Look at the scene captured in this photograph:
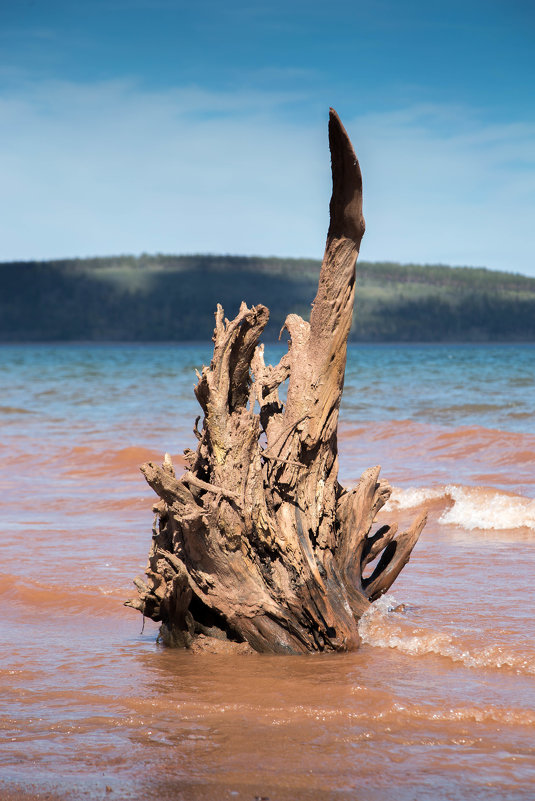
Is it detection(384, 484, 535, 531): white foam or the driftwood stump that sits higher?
the driftwood stump

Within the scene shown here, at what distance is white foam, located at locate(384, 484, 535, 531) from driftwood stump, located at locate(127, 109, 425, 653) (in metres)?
3.21

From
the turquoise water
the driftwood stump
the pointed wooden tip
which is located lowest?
the turquoise water

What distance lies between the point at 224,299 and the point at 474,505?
96988mm

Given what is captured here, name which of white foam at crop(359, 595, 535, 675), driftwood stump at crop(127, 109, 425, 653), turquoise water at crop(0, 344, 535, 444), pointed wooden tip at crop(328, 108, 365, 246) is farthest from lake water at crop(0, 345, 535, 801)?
turquoise water at crop(0, 344, 535, 444)

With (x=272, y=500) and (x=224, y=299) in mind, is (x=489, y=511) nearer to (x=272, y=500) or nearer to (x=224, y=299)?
(x=272, y=500)

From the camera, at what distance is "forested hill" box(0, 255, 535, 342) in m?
101

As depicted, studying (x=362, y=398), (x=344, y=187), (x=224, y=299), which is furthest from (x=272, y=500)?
(x=224, y=299)

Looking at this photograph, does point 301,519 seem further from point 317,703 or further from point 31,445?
point 31,445

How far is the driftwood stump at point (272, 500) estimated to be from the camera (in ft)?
11.9

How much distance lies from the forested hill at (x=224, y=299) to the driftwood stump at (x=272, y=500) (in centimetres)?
9085

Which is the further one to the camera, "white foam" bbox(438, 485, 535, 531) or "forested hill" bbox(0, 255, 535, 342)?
"forested hill" bbox(0, 255, 535, 342)

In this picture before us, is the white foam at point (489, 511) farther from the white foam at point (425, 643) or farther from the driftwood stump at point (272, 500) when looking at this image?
the driftwood stump at point (272, 500)

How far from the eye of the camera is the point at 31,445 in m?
12.5

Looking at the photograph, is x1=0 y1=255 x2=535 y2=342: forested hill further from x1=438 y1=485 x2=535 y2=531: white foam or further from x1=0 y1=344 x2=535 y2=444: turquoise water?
x1=438 y1=485 x2=535 y2=531: white foam
